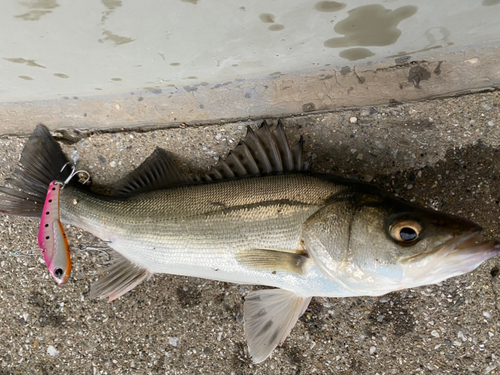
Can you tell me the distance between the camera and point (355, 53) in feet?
6.26

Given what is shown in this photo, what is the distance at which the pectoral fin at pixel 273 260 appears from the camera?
1.71 meters

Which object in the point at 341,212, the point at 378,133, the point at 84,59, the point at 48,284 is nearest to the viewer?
the point at 341,212

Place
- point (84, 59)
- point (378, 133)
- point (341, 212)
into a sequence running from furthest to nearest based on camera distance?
point (378, 133) < point (84, 59) < point (341, 212)

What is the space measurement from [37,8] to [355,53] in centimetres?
168

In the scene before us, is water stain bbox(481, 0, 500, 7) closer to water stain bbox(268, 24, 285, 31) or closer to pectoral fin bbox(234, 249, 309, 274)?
water stain bbox(268, 24, 285, 31)

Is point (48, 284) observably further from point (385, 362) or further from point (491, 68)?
point (491, 68)

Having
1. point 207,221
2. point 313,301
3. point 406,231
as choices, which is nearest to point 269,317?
point 313,301

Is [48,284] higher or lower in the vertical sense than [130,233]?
lower

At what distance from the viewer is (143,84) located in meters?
2.13

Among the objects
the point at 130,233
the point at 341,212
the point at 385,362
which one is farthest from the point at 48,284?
the point at 385,362

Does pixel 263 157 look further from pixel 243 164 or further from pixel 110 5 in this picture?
pixel 110 5

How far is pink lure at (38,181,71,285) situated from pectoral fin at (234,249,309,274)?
4.14ft

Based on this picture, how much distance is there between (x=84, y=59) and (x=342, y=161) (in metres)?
1.72

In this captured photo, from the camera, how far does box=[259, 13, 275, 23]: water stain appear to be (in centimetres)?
154
